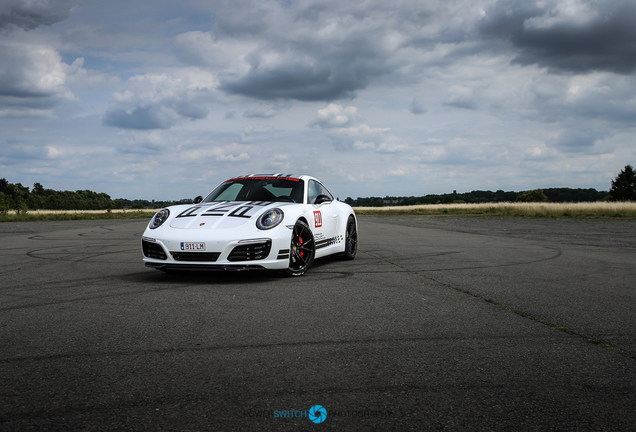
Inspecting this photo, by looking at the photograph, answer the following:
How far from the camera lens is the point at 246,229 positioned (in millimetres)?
6559

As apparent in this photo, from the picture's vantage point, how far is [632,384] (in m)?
2.84

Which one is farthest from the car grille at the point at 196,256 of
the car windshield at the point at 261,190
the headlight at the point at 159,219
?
the car windshield at the point at 261,190

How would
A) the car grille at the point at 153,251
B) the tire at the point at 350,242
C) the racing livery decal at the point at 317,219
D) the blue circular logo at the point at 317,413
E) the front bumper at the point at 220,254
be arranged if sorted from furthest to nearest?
the tire at the point at 350,242 < the racing livery decal at the point at 317,219 < the car grille at the point at 153,251 < the front bumper at the point at 220,254 < the blue circular logo at the point at 317,413

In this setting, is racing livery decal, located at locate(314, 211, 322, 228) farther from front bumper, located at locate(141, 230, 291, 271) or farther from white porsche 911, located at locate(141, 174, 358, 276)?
front bumper, located at locate(141, 230, 291, 271)

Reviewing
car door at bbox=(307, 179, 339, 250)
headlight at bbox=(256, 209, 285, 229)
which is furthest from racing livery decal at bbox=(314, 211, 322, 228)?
headlight at bbox=(256, 209, 285, 229)

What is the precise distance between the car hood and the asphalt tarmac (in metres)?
0.74

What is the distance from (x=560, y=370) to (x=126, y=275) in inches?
227

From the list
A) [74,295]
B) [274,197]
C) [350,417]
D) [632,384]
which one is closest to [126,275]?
[74,295]

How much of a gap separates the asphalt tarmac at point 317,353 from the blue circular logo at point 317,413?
2 cm

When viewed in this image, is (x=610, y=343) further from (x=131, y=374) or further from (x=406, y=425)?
(x=131, y=374)

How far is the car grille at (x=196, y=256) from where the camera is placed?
6395mm

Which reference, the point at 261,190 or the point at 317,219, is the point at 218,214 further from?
the point at 317,219

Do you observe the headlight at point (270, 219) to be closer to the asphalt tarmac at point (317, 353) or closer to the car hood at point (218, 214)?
the car hood at point (218, 214)

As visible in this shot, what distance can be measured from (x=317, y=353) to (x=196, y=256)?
133 inches
